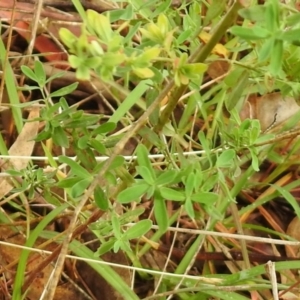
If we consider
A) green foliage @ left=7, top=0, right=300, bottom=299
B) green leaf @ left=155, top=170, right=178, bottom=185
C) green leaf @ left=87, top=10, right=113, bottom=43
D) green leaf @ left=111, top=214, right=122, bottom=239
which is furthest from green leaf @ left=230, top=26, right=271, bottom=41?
green leaf @ left=111, top=214, right=122, bottom=239

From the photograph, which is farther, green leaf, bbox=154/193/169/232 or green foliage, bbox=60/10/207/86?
green leaf, bbox=154/193/169/232

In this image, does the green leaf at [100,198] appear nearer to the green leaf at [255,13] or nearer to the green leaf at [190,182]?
the green leaf at [190,182]

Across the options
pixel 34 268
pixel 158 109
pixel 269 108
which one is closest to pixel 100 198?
pixel 158 109

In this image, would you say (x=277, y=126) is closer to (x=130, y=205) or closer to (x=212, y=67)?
(x=212, y=67)

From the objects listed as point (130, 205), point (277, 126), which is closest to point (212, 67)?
point (277, 126)

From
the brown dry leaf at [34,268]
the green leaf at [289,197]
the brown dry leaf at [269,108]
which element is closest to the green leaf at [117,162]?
the brown dry leaf at [34,268]

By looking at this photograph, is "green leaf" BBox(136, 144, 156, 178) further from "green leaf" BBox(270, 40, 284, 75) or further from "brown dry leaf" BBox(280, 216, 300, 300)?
"brown dry leaf" BBox(280, 216, 300, 300)
